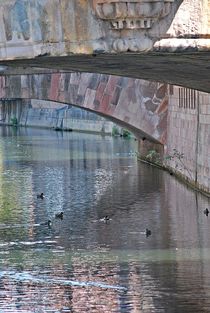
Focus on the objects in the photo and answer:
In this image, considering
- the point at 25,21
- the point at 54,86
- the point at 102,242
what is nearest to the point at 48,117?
the point at 54,86

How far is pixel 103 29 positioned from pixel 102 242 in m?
9.17

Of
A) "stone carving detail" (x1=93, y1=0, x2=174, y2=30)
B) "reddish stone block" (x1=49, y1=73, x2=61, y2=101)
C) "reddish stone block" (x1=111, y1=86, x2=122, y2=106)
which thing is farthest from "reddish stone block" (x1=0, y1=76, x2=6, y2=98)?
"stone carving detail" (x1=93, y1=0, x2=174, y2=30)

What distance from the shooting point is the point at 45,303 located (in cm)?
1366

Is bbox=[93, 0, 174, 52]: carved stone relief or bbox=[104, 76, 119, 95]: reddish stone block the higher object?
bbox=[93, 0, 174, 52]: carved stone relief

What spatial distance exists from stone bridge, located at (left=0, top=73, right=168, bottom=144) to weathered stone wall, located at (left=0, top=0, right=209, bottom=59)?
72.3 feet

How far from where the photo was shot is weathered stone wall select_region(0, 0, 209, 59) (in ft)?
31.2

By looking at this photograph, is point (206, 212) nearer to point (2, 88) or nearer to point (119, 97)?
point (119, 97)

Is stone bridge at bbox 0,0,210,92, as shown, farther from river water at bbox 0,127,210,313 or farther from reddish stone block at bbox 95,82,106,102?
reddish stone block at bbox 95,82,106,102

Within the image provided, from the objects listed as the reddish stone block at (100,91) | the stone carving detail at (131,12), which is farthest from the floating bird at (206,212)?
the stone carving detail at (131,12)

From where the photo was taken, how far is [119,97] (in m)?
32.8

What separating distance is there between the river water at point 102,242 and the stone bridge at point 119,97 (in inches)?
52.4

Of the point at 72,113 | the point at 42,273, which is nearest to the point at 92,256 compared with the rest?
the point at 42,273

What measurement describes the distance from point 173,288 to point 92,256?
113 inches

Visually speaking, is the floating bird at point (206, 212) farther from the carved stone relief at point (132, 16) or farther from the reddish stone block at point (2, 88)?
the reddish stone block at point (2, 88)
